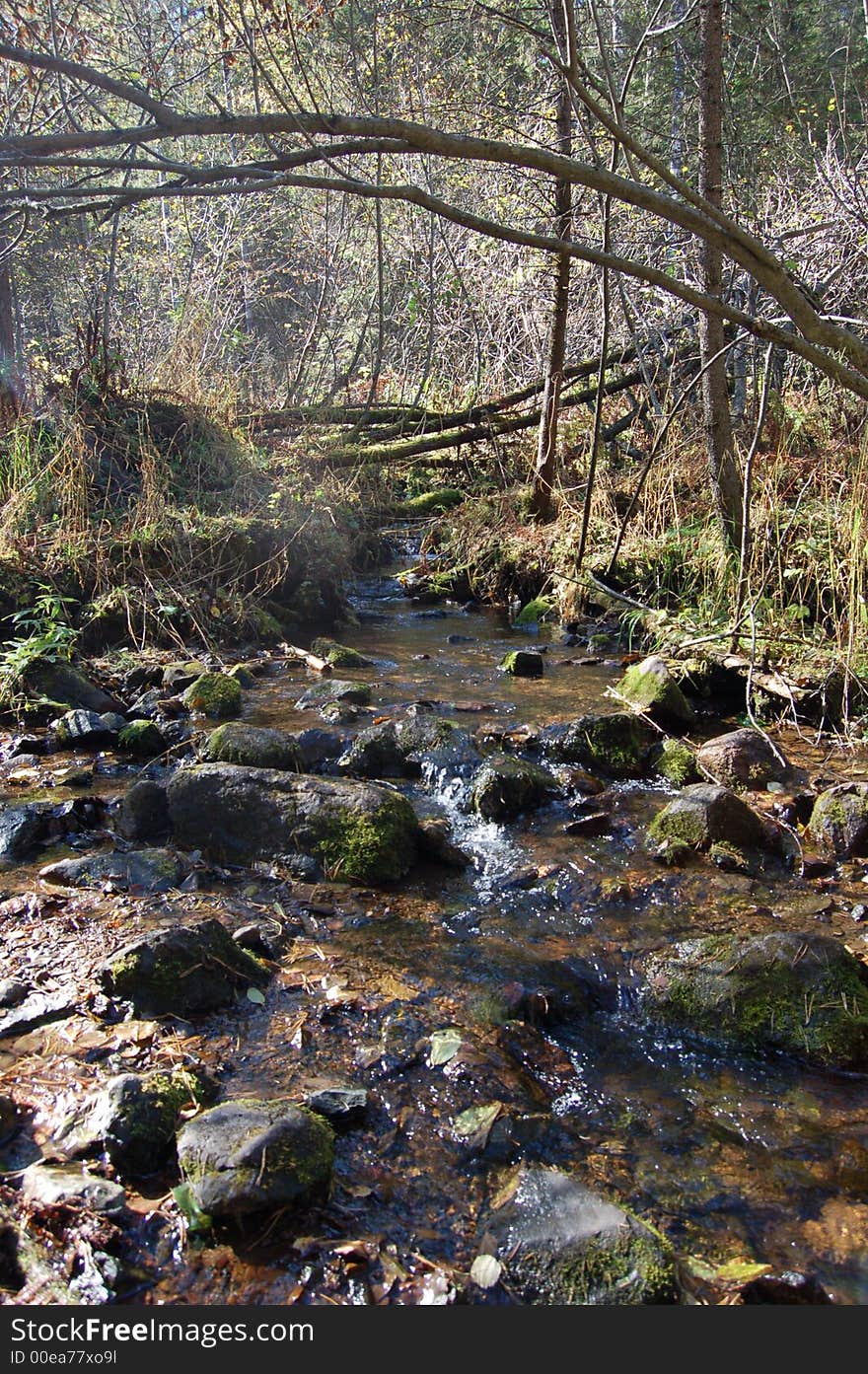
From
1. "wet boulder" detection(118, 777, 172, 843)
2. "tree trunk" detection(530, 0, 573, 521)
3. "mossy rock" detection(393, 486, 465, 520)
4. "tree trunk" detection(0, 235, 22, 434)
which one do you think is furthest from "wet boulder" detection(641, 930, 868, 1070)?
"mossy rock" detection(393, 486, 465, 520)

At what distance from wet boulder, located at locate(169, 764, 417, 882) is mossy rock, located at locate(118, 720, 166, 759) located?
1.12 meters

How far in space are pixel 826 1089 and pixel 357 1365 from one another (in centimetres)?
165

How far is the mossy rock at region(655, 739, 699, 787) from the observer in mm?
5160

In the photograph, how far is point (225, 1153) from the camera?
2.23m

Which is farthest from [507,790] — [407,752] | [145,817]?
[145,817]

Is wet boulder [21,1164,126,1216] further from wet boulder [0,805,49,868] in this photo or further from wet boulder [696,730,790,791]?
wet boulder [696,730,790,791]

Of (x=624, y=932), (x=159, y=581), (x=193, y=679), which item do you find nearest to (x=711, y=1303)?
(x=624, y=932)

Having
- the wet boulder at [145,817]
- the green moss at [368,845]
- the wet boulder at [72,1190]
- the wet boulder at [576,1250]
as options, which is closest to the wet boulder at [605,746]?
the green moss at [368,845]

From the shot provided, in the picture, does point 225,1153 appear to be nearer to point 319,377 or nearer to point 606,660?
point 606,660

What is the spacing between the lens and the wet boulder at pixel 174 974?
3.03 metres

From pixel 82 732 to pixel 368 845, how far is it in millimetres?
2401

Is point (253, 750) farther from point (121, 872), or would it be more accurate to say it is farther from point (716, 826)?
point (716, 826)

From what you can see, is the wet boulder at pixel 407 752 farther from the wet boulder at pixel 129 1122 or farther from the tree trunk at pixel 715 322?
the tree trunk at pixel 715 322

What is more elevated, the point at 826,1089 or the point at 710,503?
the point at 710,503
